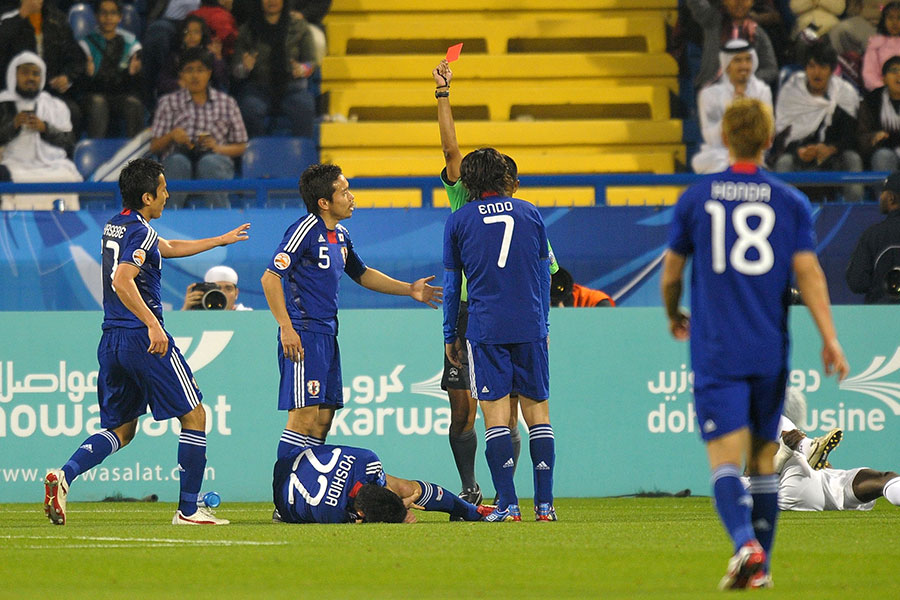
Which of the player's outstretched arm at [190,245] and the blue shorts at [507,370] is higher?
the player's outstretched arm at [190,245]

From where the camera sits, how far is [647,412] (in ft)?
35.6

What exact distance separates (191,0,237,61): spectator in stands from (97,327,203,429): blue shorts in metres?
7.81

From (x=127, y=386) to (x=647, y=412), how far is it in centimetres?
425

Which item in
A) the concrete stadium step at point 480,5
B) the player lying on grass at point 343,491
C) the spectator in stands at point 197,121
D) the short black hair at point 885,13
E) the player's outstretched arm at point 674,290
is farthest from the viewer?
the concrete stadium step at point 480,5

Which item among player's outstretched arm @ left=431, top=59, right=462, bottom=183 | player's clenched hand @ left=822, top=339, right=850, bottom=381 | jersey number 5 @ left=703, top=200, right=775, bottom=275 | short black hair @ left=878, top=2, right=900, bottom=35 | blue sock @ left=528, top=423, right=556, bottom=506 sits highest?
short black hair @ left=878, top=2, right=900, bottom=35

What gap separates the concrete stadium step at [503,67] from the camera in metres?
16.7

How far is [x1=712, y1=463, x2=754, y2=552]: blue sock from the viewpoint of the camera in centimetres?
504

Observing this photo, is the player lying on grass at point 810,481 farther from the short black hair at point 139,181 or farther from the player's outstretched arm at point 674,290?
the short black hair at point 139,181

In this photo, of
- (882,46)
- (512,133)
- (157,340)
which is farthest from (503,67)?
(157,340)

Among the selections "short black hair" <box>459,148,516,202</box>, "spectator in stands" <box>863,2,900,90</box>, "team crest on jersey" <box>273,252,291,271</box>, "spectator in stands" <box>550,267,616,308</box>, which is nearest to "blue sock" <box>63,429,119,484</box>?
"team crest on jersey" <box>273,252,291,271</box>

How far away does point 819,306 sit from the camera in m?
5.18

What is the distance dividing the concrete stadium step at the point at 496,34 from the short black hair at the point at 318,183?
8.67 m

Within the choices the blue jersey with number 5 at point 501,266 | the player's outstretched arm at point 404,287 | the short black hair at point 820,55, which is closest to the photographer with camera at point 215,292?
the player's outstretched arm at point 404,287

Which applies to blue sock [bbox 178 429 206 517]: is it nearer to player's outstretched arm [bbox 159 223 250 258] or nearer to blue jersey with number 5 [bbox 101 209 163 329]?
blue jersey with number 5 [bbox 101 209 163 329]
